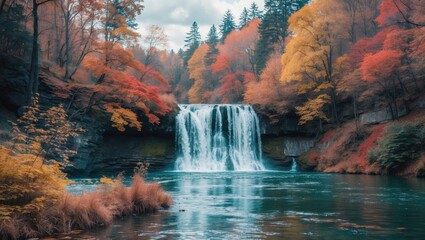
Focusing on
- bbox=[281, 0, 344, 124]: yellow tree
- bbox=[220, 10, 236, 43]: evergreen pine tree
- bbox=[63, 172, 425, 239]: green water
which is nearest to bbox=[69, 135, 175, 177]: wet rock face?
bbox=[281, 0, 344, 124]: yellow tree

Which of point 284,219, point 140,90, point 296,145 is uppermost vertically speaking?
point 140,90

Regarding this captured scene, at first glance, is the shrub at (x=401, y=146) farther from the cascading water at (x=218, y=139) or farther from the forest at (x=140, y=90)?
the cascading water at (x=218, y=139)

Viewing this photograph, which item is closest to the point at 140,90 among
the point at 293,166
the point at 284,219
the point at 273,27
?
the point at 293,166

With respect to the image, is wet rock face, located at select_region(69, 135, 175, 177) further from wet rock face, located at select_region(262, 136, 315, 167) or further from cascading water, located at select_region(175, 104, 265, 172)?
wet rock face, located at select_region(262, 136, 315, 167)

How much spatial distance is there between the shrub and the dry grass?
1754cm

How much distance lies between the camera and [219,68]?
Result: 60562mm

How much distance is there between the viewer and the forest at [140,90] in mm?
8742

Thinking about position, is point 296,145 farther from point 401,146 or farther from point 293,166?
point 401,146

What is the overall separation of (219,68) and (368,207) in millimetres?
50023

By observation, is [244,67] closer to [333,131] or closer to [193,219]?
[333,131]

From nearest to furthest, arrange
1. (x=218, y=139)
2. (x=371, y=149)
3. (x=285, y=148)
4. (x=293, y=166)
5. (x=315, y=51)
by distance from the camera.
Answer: (x=371, y=149), (x=315, y=51), (x=293, y=166), (x=218, y=139), (x=285, y=148)

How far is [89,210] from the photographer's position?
9047 mm

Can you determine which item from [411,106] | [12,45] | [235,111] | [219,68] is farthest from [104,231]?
[219,68]

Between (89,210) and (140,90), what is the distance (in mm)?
18445
